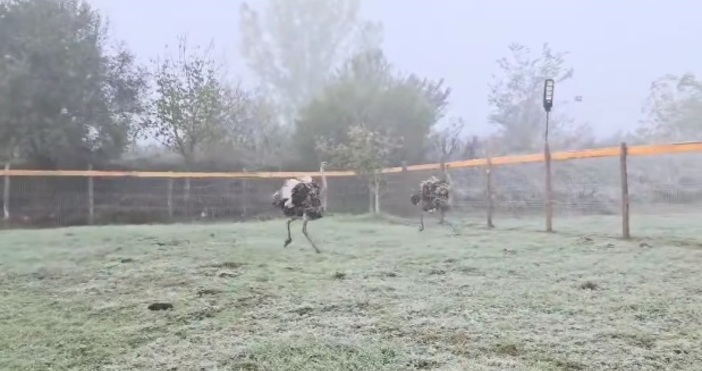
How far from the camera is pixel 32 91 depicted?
19.9 feet

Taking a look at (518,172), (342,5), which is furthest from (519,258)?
(342,5)

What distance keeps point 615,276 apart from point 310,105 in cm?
580

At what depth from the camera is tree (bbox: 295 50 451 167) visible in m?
7.49

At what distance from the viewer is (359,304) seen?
2.09 m

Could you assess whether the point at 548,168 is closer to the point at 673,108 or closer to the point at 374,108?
the point at 673,108

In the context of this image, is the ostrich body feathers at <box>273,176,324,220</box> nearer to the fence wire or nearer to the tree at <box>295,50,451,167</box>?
the fence wire

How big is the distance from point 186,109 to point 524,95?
12.7 ft

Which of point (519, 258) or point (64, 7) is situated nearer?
point (519, 258)

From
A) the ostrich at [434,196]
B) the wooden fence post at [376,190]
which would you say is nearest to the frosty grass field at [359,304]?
the ostrich at [434,196]

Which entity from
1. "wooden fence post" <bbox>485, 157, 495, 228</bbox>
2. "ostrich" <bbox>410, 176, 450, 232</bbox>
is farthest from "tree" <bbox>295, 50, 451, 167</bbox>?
"ostrich" <bbox>410, 176, 450, 232</bbox>

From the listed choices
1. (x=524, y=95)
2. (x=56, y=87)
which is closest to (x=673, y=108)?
(x=524, y=95)

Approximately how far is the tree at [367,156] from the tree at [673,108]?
2452mm

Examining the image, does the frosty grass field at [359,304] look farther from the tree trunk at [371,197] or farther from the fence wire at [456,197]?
the tree trunk at [371,197]

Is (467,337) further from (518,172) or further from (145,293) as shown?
(518,172)
